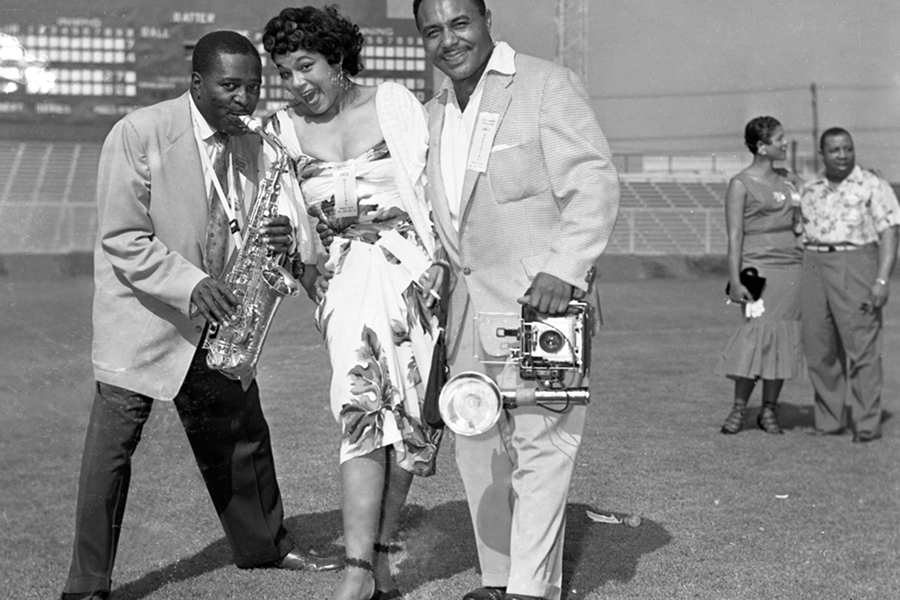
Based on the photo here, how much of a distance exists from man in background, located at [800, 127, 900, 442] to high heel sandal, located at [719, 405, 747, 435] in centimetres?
47

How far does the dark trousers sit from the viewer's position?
4.00 m

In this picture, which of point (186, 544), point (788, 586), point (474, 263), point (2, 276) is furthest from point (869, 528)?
point (2, 276)

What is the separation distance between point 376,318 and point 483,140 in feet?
2.02

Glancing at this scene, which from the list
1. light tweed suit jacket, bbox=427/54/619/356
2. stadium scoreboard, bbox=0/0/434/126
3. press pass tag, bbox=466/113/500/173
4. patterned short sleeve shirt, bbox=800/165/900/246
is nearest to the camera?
light tweed suit jacket, bbox=427/54/619/356

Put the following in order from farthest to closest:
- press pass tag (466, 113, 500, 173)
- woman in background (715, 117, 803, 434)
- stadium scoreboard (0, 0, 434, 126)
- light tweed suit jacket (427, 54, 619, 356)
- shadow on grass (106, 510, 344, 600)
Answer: woman in background (715, 117, 803, 434) → stadium scoreboard (0, 0, 434, 126) → shadow on grass (106, 510, 344, 600) → press pass tag (466, 113, 500, 173) → light tweed suit jacket (427, 54, 619, 356)

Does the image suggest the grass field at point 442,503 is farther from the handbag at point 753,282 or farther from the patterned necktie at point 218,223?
the patterned necktie at point 218,223

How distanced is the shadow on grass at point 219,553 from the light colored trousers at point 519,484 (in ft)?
2.68

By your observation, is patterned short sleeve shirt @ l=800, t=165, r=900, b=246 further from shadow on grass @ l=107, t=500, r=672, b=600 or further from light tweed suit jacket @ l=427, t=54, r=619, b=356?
light tweed suit jacket @ l=427, t=54, r=619, b=356

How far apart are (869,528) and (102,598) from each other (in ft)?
9.47

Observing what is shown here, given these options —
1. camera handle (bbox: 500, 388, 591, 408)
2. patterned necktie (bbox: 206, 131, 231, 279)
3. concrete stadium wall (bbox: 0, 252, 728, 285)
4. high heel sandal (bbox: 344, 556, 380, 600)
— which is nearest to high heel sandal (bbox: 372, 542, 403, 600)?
high heel sandal (bbox: 344, 556, 380, 600)

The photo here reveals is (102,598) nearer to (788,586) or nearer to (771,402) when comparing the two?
(788,586)

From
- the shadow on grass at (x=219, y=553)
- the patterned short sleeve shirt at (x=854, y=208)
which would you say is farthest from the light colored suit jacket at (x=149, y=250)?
the patterned short sleeve shirt at (x=854, y=208)

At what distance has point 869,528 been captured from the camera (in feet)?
16.8

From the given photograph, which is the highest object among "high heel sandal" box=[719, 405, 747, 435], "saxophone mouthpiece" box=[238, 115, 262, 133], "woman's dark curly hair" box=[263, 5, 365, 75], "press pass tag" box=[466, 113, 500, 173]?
"woman's dark curly hair" box=[263, 5, 365, 75]
